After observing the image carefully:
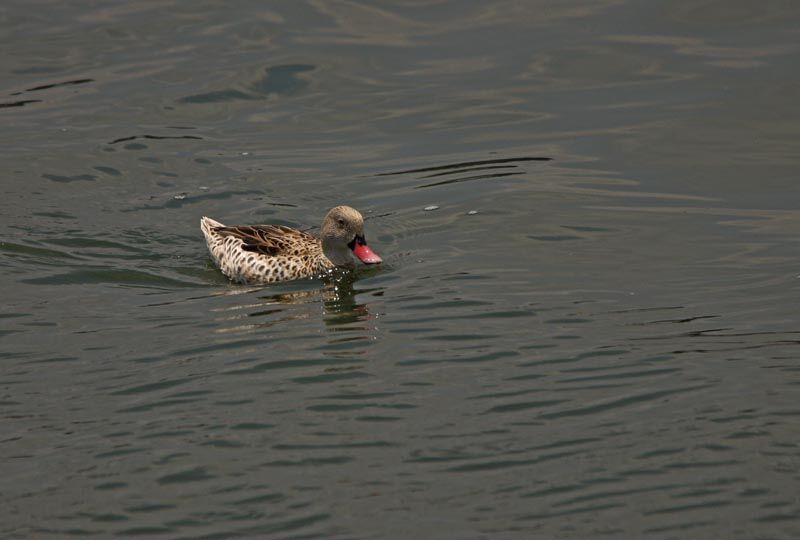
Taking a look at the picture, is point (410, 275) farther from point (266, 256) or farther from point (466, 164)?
point (466, 164)

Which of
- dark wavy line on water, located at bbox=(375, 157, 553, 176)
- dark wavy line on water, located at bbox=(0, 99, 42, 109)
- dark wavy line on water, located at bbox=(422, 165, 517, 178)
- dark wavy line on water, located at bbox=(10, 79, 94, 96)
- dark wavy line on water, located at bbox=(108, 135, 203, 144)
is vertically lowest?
dark wavy line on water, located at bbox=(422, 165, 517, 178)

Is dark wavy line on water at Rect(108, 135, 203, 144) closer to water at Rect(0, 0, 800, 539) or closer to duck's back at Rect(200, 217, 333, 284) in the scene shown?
water at Rect(0, 0, 800, 539)

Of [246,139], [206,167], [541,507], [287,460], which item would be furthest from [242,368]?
[246,139]

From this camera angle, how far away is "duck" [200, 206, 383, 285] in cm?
1285

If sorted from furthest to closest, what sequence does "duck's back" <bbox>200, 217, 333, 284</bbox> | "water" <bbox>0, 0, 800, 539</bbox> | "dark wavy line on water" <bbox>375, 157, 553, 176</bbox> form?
1. "dark wavy line on water" <bbox>375, 157, 553, 176</bbox>
2. "duck's back" <bbox>200, 217, 333, 284</bbox>
3. "water" <bbox>0, 0, 800, 539</bbox>

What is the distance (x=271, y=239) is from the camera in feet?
43.4

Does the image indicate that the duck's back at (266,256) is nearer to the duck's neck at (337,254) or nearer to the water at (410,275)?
the duck's neck at (337,254)

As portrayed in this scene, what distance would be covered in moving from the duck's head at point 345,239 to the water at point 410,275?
26cm

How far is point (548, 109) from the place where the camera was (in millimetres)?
18266

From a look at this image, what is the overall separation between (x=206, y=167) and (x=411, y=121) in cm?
312

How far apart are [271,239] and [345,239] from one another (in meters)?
0.84

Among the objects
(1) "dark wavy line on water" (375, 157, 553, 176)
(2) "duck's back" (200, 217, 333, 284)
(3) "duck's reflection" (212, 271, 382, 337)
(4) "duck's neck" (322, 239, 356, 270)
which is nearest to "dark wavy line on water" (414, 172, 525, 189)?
(1) "dark wavy line on water" (375, 157, 553, 176)

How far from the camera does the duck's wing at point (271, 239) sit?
13.1m

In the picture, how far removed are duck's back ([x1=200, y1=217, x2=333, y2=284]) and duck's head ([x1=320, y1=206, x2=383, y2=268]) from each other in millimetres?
130
